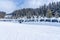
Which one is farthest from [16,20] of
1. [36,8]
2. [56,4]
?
[56,4]

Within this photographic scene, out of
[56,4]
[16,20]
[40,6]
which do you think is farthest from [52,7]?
[16,20]

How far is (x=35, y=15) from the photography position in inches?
541

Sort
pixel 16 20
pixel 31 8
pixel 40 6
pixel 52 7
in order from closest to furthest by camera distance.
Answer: pixel 31 8 < pixel 40 6 < pixel 52 7 < pixel 16 20

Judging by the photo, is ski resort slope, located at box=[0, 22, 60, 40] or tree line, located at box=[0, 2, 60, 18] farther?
tree line, located at box=[0, 2, 60, 18]

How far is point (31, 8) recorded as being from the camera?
1173 centimetres

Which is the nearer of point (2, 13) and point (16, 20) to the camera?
point (2, 13)

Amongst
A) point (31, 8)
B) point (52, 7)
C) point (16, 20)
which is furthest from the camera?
point (16, 20)

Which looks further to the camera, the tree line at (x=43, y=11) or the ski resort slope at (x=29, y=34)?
the tree line at (x=43, y=11)

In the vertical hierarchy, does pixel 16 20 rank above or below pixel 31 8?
below

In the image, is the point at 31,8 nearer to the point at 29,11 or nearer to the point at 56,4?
the point at 29,11

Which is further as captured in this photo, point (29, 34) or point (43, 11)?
point (43, 11)

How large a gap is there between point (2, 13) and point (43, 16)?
164 inches

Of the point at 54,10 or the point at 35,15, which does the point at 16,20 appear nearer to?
the point at 35,15

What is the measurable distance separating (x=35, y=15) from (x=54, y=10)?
6.68 ft
